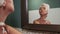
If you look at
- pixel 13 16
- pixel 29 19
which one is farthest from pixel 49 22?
pixel 13 16

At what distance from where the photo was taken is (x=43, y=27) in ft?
1.97

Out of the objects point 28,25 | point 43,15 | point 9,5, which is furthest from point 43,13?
point 9,5

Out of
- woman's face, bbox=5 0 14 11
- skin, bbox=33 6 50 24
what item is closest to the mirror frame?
skin, bbox=33 6 50 24

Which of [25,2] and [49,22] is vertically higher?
[25,2]

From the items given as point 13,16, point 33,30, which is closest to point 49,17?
point 33,30

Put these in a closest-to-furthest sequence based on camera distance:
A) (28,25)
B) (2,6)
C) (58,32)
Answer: (2,6), (58,32), (28,25)

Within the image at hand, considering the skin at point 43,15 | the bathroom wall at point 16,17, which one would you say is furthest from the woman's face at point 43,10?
the bathroom wall at point 16,17

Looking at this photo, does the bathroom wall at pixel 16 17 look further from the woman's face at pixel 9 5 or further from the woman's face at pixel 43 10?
the woman's face at pixel 9 5

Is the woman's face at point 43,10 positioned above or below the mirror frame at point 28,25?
above

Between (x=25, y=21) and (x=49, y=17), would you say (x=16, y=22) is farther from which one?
(x=49, y=17)

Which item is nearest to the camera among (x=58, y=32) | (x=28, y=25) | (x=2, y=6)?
(x=2, y=6)

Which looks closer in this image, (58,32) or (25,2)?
(58,32)

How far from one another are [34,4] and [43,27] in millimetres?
150

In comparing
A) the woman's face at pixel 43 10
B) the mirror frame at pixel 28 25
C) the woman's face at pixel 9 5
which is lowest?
the mirror frame at pixel 28 25
